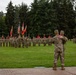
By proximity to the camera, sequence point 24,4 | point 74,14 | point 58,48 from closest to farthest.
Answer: point 58,48, point 74,14, point 24,4

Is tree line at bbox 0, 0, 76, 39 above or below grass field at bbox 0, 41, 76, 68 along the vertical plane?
above

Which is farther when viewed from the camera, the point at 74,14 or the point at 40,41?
the point at 74,14

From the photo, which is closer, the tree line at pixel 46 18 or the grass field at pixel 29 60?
the grass field at pixel 29 60

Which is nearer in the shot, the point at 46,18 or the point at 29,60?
the point at 29,60

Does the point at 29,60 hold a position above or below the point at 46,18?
below

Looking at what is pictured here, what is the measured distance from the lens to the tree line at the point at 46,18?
72.7 metres

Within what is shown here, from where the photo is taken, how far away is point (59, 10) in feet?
253

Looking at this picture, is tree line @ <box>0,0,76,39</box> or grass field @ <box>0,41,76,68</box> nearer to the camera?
grass field @ <box>0,41,76,68</box>

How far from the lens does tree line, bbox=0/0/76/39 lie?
72688mm

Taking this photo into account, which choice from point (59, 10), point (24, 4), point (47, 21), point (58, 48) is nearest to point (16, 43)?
point (58, 48)

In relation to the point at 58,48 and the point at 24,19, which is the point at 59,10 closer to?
the point at 24,19

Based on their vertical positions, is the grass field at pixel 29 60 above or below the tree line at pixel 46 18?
below

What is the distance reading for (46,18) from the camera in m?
73.0

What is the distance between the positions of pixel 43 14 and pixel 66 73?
63008mm
